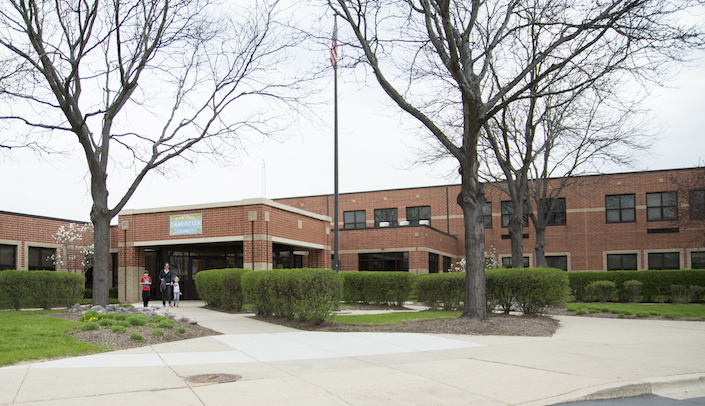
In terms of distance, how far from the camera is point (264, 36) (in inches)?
726

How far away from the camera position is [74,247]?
29297 millimetres

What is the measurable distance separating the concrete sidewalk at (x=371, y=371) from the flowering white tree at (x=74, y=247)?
2153cm

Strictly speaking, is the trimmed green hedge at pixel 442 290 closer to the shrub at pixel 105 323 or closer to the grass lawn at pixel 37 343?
the shrub at pixel 105 323

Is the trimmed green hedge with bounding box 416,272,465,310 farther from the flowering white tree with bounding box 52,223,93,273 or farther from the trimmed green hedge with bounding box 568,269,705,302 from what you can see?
the flowering white tree with bounding box 52,223,93,273

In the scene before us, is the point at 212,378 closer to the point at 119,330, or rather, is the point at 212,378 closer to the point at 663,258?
the point at 119,330

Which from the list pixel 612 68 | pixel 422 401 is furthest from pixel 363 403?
pixel 612 68

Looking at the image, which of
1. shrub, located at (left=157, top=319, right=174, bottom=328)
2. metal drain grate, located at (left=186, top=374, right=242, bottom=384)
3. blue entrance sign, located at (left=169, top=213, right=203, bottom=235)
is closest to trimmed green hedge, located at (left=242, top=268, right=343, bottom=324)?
shrub, located at (left=157, top=319, right=174, bottom=328)

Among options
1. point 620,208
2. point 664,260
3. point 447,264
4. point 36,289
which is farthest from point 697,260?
point 36,289

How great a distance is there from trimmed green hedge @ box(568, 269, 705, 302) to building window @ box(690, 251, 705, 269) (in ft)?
41.1

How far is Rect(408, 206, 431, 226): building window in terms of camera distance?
43875 millimetres

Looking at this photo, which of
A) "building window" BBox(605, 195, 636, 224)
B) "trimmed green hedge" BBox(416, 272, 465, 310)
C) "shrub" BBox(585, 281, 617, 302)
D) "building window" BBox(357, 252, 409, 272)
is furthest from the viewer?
"building window" BBox(605, 195, 636, 224)

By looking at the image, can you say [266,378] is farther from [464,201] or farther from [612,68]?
[612,68]

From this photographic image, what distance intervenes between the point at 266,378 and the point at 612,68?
10.9 meters

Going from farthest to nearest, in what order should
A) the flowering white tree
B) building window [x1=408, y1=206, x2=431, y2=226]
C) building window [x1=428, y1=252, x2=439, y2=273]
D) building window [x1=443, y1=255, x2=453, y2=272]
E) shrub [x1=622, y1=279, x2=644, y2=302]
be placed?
1. building window [x1=408, y1=206, x2=431, y2=226]
2. building window [x1=443, y1=255, x2=453, y2=272]
3. building window [x1=428, y1=252, x2=439, y2=273]
4. the flowering white tree
5. shrub [x1=622, y1=279, x2=644, y2=302]
